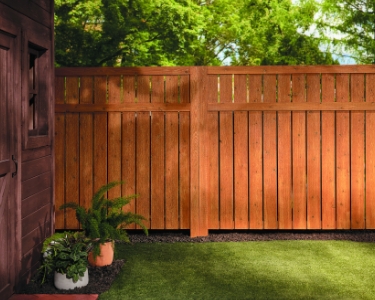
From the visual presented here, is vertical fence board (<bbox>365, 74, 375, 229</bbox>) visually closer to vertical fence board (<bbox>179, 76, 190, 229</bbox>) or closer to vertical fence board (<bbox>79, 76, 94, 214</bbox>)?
vertical fence board (<bbox>179, 76, 190, 229</bbox>)

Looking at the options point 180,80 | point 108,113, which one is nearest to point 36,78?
point 108,113

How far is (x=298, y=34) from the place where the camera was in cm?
1155

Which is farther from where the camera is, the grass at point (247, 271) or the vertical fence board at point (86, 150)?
the vertical fence board at point (86, 150)

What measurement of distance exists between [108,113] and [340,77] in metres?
2.79

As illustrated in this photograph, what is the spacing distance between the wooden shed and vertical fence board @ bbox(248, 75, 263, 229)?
2346 mm

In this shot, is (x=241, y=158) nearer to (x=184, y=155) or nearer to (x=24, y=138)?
(x=184, y=155)

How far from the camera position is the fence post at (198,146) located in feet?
21.3

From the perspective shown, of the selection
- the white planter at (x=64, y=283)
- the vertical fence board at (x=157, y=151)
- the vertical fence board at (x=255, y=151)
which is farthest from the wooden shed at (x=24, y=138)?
the vertical fence board at (x=255, y=151)

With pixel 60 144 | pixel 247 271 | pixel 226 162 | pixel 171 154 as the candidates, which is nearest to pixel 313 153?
pixel 226 162

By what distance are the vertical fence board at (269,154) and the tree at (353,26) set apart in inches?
199

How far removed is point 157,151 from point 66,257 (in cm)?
229

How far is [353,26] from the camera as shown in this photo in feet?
35.8

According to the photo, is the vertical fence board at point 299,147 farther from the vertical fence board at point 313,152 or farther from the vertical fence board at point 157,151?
the vertical fence board at point 157,151

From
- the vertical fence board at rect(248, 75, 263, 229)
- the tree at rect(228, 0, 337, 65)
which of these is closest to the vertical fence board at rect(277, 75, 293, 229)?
the vertical fence board at rect(248, 75, 263, 229)
